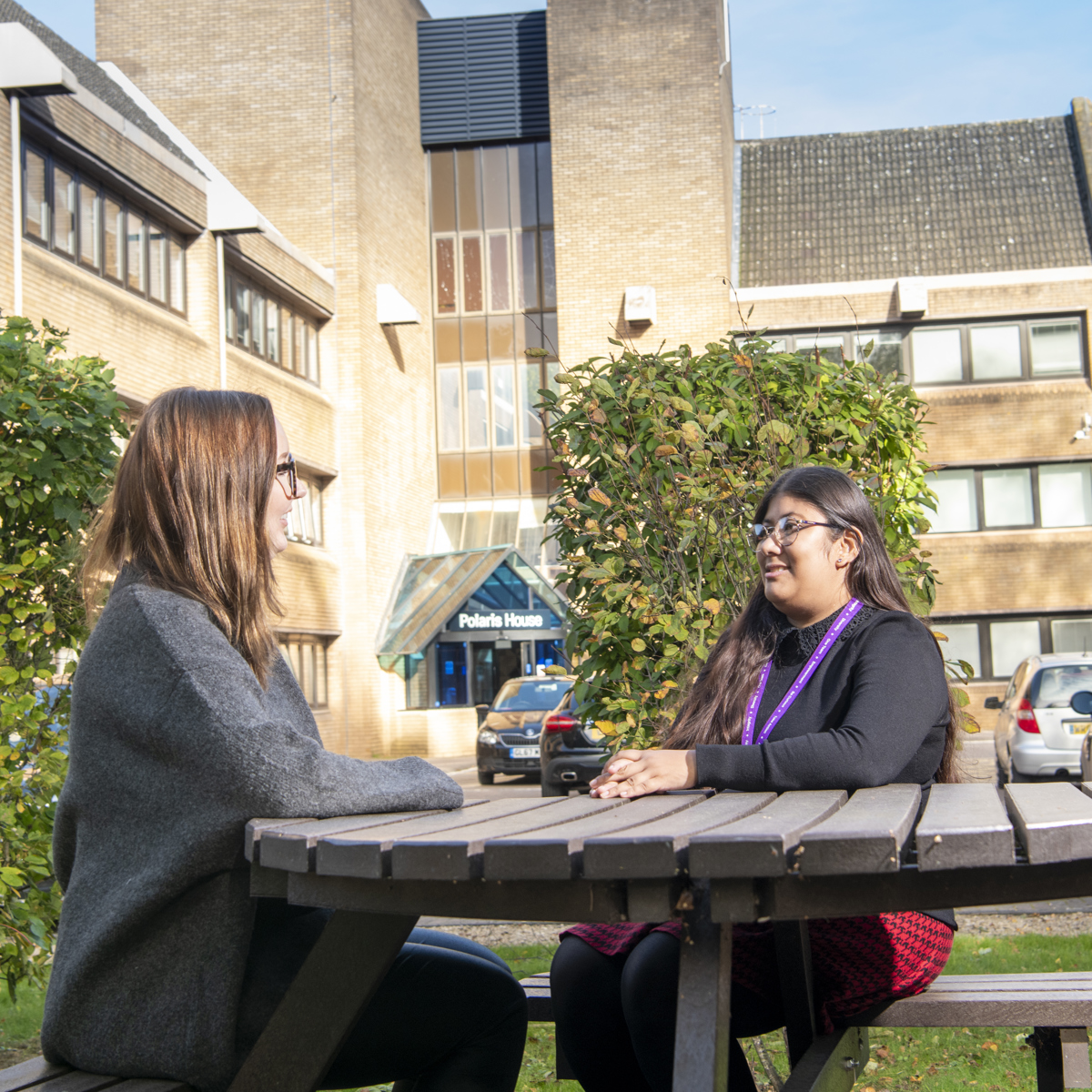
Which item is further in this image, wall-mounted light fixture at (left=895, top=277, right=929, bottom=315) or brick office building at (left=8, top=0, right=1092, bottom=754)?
brick office building at (left=8, top=0, right=1092, bottom=754)

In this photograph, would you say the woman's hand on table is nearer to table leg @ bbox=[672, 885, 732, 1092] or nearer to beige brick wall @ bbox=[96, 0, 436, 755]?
table leg @ bbox=[672, 885, 732, 1092]

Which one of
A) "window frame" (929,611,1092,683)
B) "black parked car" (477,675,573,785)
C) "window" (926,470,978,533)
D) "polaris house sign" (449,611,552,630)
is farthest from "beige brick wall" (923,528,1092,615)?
"black parked car" (477,675,573,785)

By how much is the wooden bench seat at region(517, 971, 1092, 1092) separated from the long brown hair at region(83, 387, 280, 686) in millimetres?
1312

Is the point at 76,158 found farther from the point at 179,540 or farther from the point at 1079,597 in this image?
the point at 1079,597

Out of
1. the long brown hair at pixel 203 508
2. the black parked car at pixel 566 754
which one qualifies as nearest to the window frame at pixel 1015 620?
the black parked car at pixel 566 754

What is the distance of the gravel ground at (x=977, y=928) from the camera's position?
285 inches

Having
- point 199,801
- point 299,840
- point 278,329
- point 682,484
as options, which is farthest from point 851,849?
point 278,329

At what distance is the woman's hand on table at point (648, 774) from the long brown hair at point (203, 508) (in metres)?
0.69

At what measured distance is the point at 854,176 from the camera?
32.3 metres

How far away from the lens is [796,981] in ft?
8.29

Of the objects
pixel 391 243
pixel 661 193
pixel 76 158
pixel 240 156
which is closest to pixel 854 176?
pixel 661 193

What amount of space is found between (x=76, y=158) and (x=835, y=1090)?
19930mm

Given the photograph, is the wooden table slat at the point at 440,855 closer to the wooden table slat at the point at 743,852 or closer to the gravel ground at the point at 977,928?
the wooden table slat at the point at 743,852

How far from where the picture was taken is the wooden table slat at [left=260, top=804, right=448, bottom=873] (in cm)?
178
